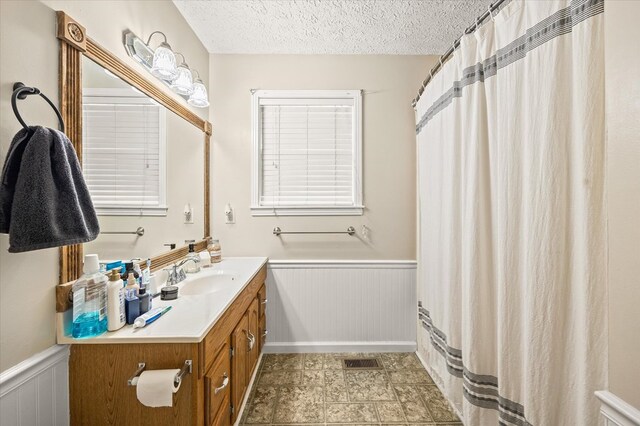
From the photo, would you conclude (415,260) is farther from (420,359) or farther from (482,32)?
(482,32)

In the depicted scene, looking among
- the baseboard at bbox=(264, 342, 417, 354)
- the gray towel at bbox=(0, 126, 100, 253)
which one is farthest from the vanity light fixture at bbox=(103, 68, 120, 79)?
the baseboard at bbox=(264, 342, 417, 354)

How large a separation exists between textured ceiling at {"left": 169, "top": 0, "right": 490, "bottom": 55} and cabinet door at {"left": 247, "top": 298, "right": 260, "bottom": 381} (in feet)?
6.51

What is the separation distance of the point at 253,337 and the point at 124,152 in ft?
4.21

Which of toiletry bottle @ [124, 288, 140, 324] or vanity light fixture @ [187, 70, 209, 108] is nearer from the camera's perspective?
toiletry bottle @ [124, 288, 140, 324]

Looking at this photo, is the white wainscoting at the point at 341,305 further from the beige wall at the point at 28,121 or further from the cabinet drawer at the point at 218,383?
the beige wall at the point at 28,121

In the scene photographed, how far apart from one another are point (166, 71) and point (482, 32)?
1623mm

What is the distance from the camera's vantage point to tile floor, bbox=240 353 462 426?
1.54 metres

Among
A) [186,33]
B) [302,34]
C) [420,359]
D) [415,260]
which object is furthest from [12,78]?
[420,359]

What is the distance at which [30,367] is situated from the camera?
0.82 m

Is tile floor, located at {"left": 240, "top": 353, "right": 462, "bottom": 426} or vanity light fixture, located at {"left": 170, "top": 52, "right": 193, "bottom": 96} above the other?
vanity light fixture, located at {"left": 170, "top": 52, "right": 193, "bottom": 96}

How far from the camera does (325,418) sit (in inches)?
60.3

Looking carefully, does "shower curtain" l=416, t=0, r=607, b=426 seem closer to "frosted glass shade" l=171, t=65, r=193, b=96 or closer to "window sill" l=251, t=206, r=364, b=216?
"window sill" l=251, t=206, r=364, b=216

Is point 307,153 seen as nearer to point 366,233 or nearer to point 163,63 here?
point 366,233

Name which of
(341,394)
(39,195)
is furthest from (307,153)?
(341,394)
